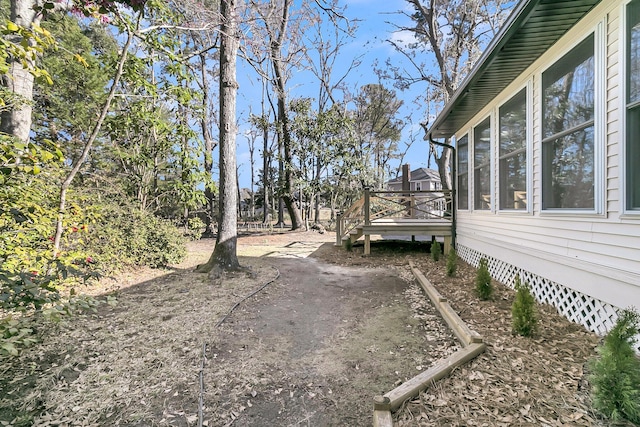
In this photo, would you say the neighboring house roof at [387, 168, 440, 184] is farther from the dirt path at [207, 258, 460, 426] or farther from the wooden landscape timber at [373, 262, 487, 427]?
the wooden landscape timber at [373, 262, 487, 427]

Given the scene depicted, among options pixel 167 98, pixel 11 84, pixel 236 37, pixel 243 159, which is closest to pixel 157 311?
pixel 11 84

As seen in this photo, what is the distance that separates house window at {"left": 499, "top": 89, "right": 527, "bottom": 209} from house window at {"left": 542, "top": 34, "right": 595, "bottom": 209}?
0.57 metres

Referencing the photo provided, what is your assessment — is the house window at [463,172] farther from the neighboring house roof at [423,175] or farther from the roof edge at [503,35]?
the neighboring house roof at [423,175]

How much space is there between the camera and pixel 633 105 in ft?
8.25

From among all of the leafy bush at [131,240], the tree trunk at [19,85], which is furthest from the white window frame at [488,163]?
the tree trunk at [19,85]

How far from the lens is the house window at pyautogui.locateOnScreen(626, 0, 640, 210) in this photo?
2514mm

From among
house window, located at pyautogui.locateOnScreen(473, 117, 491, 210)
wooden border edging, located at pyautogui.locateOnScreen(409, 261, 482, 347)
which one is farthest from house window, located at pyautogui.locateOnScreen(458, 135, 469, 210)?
wooden border edging, located at pyautogui.locateOnScreen(409, 261, 482, 347)

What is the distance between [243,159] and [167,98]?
65.8 ft

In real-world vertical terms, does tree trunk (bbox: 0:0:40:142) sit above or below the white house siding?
above

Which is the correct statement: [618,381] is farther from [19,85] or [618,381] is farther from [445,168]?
[445,168]

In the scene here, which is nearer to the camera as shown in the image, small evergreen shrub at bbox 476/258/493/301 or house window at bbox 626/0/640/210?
house window at bbox 626/0/640/210

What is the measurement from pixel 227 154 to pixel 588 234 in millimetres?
5640

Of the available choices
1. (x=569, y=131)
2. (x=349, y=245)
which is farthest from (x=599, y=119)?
(x=349, y=245)

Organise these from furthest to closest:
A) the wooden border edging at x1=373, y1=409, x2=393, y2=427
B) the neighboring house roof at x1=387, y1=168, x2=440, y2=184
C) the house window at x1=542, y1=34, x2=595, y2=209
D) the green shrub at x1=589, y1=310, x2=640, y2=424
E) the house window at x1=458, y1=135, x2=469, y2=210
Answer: the neighboring house roof at x1=387, y1=168, x2=440, y2=184 → the house window at x1=458, y1=135, x2=469, y2=210 → the house window at x1=542, y1=34, x2=595, y2=209 → the wooden border edging at x1=373, y1=409, x2=393, y2=427 → the green shrub at x1=589, y1=310, x2=640, y2=424
